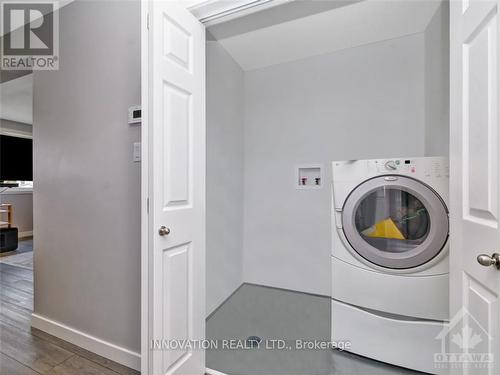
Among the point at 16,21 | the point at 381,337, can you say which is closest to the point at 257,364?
the point at 381,337

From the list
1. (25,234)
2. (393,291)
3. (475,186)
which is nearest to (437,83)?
(475,186)

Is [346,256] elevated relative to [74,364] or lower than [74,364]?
elevated

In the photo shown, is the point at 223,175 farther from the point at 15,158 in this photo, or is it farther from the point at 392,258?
the point at 15,158

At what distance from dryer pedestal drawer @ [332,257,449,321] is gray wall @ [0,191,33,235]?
572 cm

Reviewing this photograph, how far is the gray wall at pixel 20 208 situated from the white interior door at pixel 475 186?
6201 millimetres

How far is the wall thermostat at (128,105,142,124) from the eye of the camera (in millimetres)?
1482

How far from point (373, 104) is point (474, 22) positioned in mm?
1504

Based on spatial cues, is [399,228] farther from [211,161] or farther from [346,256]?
[211,161]

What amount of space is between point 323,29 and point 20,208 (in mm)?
5884

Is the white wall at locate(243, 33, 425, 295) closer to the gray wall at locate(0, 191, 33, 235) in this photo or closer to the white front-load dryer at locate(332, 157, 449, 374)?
the white front-load dryer at locate(332, 157, 449, 374)

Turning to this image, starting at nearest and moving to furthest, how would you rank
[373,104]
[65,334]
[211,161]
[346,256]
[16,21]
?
[346,256], [65,334], [16,21], [211,161], [373,104]

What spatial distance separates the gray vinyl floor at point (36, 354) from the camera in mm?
1448

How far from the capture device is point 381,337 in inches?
58.4

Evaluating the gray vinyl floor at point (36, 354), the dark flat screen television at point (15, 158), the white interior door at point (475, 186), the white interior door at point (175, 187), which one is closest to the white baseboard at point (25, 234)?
the dark flat screen television at point (15, 158)
